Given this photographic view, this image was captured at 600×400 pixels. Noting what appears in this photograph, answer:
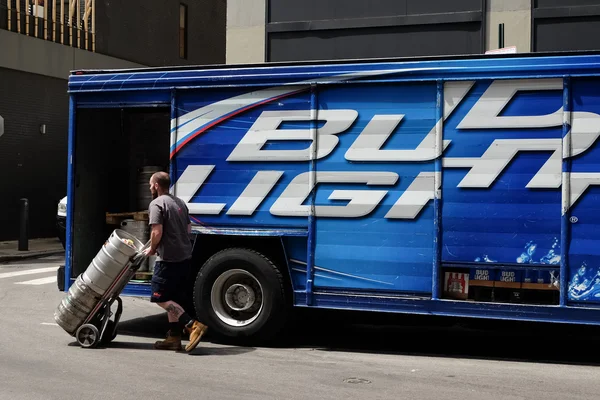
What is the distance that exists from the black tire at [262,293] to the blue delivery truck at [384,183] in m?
0.01

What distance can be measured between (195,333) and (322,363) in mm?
1278

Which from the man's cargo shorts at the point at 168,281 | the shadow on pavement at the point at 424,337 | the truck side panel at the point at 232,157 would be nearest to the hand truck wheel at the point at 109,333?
the shadow on pavement at the point at 424,337

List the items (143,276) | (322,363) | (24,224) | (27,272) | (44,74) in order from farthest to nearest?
(44,74)
(24,224)
(27,272)
(143,276)
(322,363)

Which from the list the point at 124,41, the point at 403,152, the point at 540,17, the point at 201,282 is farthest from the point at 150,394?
the point at 124,41

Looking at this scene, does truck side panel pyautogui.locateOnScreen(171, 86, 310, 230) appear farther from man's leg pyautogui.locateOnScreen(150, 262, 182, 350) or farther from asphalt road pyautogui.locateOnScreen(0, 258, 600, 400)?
asphalt road pyautogui.locateOnScreen(0, 258, 600, 400)

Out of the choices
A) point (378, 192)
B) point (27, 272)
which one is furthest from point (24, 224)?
point (378, 192)

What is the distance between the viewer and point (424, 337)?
9836mm

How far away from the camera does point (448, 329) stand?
1038 centimetres

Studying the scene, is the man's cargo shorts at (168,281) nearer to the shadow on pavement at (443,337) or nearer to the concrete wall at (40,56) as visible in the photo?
the shadow on pavement at (443,337)

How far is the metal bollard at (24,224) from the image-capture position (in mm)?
20172

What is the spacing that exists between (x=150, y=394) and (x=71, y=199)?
3795mm

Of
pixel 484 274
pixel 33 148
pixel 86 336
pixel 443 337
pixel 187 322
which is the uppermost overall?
pixel 33 148

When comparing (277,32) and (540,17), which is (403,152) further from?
(277,32)

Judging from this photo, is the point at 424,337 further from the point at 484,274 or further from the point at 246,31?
the point at 246,31
